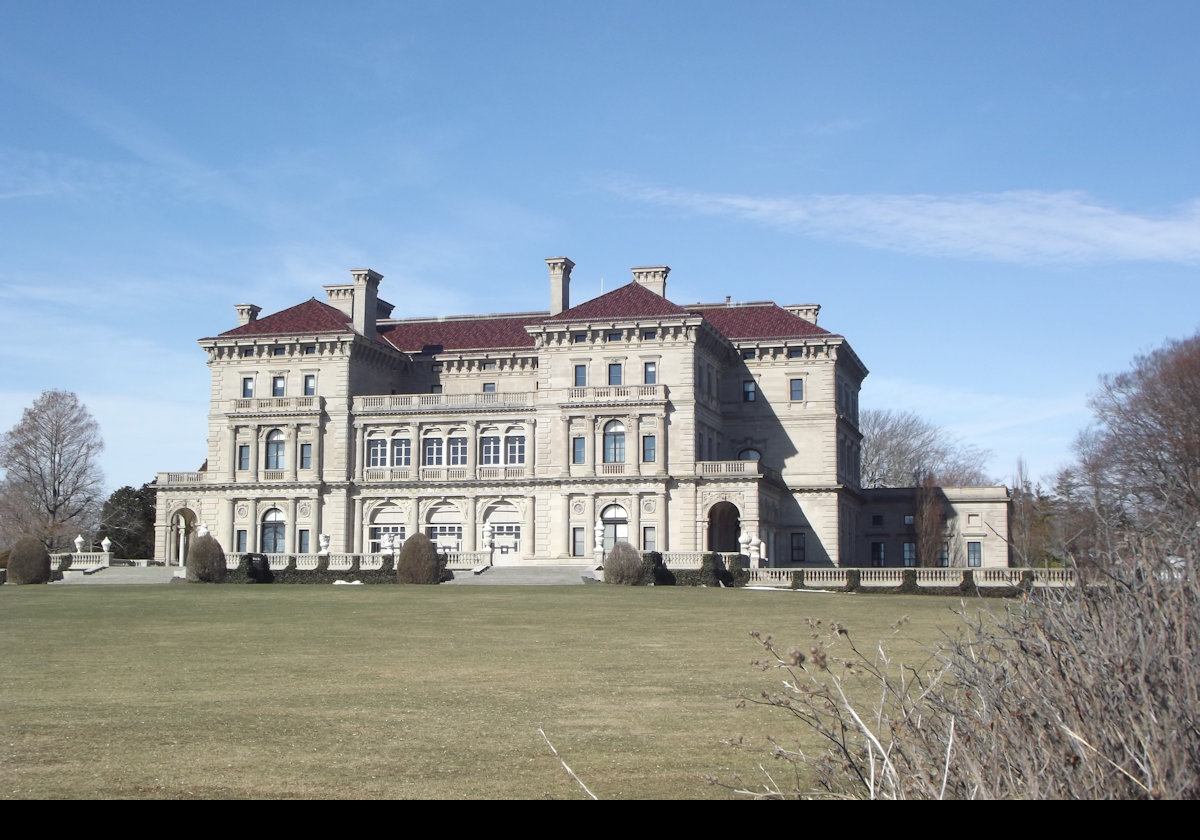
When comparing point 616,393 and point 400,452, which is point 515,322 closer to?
point 400,452

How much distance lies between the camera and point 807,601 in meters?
40.7

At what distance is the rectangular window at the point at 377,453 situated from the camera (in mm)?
73375

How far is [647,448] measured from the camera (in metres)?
67.4

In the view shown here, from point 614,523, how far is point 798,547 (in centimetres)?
1108

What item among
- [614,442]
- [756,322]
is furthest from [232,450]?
Answer: [756,322]

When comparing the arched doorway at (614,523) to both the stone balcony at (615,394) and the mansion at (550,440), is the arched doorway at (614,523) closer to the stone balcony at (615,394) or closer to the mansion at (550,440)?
the mansion at (550,440)

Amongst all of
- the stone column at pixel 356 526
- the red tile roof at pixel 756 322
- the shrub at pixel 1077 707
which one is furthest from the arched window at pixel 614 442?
the shrub at pixel 1077 707

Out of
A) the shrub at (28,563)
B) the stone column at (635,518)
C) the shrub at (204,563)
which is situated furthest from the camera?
the stone column at (635,518)

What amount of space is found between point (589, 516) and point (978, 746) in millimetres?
60368

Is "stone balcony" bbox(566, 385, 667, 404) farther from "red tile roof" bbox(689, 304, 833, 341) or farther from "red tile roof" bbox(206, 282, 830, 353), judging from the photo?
"red tile roof" bbox(689, 304, 833, 341)

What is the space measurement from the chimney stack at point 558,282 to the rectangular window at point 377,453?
12.5 metres
